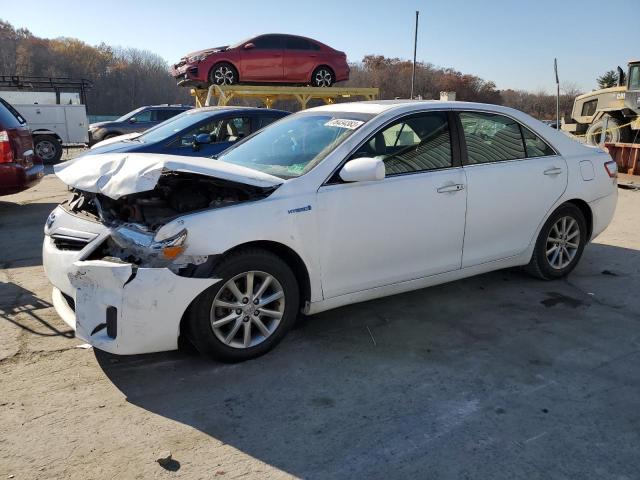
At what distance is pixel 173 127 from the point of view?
8.23 m

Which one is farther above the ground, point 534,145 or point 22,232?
point 534,145

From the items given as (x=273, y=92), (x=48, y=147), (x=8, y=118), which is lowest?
(x=48, y=147)

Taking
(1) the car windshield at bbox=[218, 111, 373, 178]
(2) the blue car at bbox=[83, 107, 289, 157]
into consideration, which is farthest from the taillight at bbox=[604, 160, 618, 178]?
(2) the blue car at bbox=[83, 107, 289, 157]

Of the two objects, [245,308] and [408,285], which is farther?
[408,285]

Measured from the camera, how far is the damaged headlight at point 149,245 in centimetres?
307

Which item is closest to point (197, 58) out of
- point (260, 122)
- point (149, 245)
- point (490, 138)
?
point (260, 122)

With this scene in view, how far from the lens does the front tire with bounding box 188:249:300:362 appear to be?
10.5 feet

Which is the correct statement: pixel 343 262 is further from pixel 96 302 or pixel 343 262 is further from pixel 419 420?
pixel 96 302

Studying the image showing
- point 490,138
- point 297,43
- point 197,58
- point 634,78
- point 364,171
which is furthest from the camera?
point 634,78

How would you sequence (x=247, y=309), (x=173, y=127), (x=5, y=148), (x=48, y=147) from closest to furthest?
(x=247, y=309)
(x=5, y=148)
(x=173, y=127)
(x=48, y=147)

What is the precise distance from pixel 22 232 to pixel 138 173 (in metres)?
4.89

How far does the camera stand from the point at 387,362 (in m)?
3.49

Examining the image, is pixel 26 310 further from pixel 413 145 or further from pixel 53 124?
pixel 53 124

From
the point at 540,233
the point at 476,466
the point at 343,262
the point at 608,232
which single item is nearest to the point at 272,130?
the point at 343,262
